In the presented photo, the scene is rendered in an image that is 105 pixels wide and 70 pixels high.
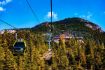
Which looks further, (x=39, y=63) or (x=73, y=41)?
(x=73, y=41)

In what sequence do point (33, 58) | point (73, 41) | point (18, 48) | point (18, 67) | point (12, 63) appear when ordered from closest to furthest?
1. point (18, 48)
2. point (12, 63)
3. point (18, 67)
4. point (33, 58)
5. point (73, 41)

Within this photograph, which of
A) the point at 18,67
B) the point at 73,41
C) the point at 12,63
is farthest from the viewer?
the point at 73,41

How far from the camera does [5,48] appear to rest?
90.1 m

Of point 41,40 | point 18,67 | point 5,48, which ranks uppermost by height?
point 41,40

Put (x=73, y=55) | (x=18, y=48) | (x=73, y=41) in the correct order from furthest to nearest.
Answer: (x=73, y=41) → (x=73, y=55) → (x=18, y=48)

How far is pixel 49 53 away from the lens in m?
138

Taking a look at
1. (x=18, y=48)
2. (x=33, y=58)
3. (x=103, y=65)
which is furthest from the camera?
(x=103, y=65)

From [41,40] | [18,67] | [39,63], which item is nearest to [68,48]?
[41,40]

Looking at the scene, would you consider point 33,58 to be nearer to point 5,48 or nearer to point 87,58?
point 5,48

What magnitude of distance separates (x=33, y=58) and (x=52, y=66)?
2114cm

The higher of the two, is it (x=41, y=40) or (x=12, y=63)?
(x=41, y=40)

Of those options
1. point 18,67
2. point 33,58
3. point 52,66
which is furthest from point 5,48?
point 52,66

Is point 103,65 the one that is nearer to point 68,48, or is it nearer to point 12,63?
point 68,48

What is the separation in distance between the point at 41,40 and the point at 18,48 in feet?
323
